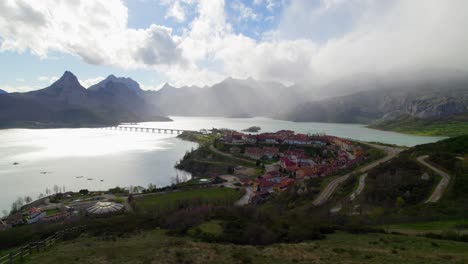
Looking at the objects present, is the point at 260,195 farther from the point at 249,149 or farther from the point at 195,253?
the point at 249,149

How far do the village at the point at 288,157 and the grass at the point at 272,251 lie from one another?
28.0m

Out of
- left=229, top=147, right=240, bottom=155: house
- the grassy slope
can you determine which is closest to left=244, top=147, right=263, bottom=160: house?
left=229, top=147, right=240, bottom=155: house

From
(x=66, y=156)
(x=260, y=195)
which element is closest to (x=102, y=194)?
(x=260, y=195)

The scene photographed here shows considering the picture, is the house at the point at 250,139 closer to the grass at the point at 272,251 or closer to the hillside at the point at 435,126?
the grass at the point at 272,251

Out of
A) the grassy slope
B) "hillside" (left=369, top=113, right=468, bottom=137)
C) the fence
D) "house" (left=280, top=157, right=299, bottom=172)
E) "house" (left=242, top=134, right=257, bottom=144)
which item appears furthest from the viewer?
"hillside" (left=369, top=113, right=468, bottom=137)

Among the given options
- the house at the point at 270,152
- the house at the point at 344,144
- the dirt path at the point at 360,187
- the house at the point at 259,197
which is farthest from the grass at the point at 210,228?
the house at the point at 344,144

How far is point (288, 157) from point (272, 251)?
6630cm

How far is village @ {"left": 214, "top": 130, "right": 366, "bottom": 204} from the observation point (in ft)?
172

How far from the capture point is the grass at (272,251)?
12.0 meters

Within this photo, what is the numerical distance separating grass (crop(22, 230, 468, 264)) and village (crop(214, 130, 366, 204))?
28.0 meters

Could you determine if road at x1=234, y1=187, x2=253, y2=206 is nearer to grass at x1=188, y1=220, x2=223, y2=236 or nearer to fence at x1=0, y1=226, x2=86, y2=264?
grass at x1=188, y1=220, x2=223, y2=236

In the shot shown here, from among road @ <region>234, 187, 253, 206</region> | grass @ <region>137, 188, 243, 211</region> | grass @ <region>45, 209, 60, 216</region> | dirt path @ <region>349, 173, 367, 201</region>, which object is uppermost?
dirt path @ <region>349, 173, 367, 201</region>

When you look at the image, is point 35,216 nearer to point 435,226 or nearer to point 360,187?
point 360,187

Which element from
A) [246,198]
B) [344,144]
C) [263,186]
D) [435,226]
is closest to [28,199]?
[246,198]
